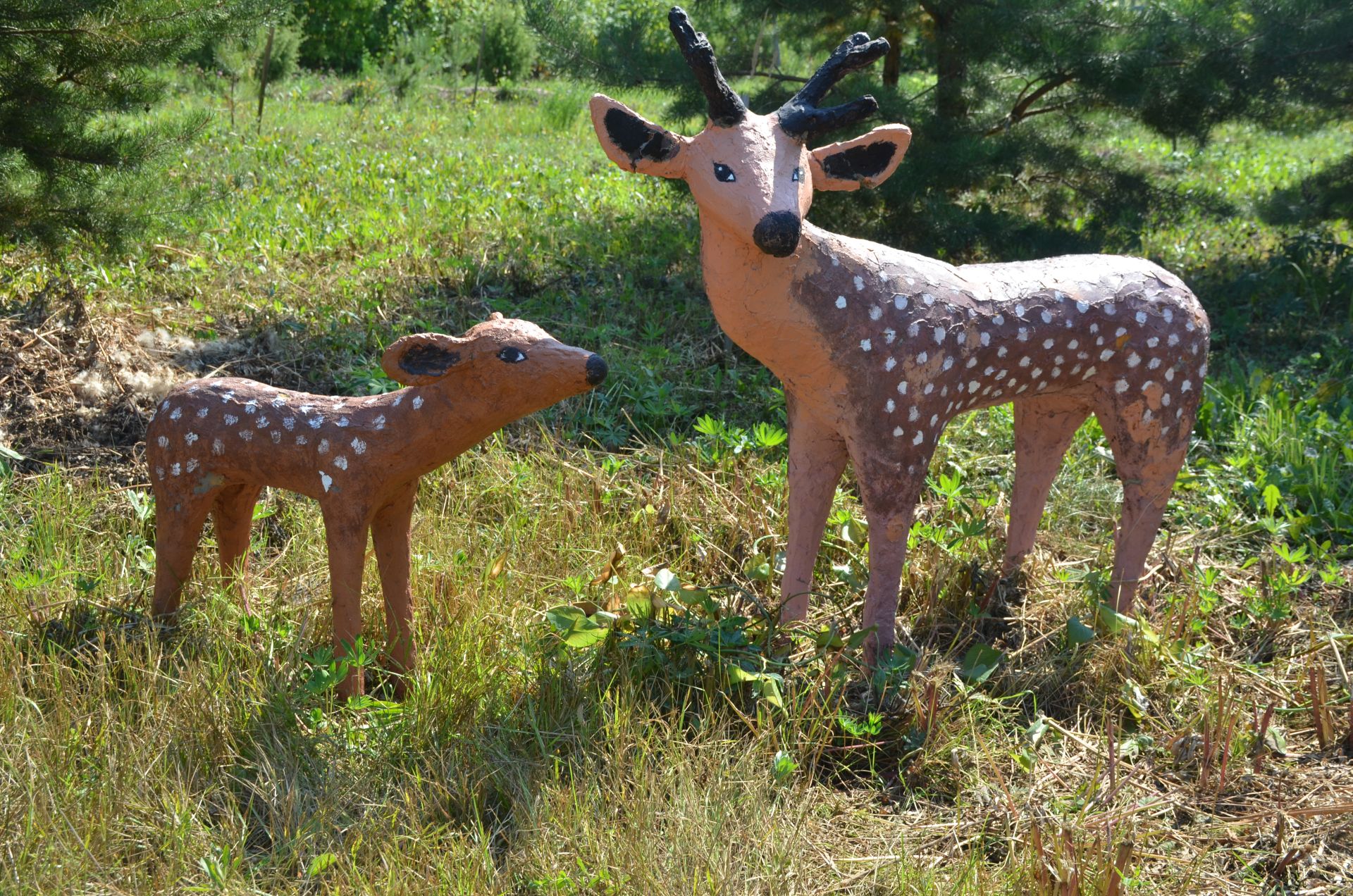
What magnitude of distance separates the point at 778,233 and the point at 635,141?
1.60 feet

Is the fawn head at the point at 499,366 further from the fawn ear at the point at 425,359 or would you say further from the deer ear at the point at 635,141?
the deer ear at the point at 635,141

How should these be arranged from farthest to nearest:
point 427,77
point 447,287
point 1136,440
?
point 427,77, point 447,287, point 1136,440

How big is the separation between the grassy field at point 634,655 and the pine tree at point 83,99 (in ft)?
1.71

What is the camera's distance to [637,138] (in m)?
2.90

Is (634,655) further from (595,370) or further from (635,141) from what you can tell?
(635,141)

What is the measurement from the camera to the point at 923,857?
8.89 feet

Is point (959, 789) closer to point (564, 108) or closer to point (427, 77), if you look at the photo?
point (564, 108)

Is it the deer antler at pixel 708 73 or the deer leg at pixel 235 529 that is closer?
the deer antler at pixel 708 73

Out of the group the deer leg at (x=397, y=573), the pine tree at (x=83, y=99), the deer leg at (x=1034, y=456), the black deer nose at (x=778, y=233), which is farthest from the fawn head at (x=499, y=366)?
the pine tree at (x=83, y=99)

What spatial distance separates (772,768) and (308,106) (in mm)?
9928

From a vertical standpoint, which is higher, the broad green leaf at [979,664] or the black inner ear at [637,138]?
the black inner ear at [637,138]

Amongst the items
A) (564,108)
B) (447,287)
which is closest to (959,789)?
(447,287)

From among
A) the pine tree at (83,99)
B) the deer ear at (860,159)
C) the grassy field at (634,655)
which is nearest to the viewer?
the grassy field at (634,655)

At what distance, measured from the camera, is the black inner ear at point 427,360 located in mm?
2869
